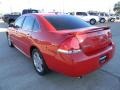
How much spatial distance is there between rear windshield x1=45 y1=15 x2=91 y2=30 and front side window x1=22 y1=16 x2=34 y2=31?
0.53 metres

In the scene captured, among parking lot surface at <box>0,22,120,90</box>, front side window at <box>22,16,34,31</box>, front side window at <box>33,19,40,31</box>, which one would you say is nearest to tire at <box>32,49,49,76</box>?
parking lot surface at <box>0,22,120,90</box>

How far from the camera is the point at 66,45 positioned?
3.40 metres

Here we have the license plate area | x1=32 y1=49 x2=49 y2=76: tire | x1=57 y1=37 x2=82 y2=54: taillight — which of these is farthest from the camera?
x1=32 y1=49 x2=49 y2=76: tire

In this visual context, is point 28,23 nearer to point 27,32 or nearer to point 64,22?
point 27,32

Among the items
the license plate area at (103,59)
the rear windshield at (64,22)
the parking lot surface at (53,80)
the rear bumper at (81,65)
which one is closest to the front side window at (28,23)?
the rear windshield at (64,22)

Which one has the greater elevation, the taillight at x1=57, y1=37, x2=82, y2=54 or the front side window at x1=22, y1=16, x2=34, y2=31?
the front side window at x1=22, y1=16, x2=34, y2=31

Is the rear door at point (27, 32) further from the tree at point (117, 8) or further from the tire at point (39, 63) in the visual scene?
the tree at point (117, 8)

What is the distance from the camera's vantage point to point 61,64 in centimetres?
353

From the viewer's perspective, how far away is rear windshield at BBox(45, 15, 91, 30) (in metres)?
4.35

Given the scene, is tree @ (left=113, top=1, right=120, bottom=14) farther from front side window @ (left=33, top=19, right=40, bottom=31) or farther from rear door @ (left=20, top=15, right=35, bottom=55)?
front side window @ (left=33, top=19, right=40, bottom=31)

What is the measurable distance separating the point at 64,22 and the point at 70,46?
4.42 ft

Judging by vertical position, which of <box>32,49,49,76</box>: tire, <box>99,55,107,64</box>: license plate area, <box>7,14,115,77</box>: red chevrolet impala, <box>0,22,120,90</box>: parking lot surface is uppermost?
<box>7,14,115,77</box>: red chevrolet impala

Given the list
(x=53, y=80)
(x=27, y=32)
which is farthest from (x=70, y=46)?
(x=27, y=32)

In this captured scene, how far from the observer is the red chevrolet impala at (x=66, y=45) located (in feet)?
11.2
